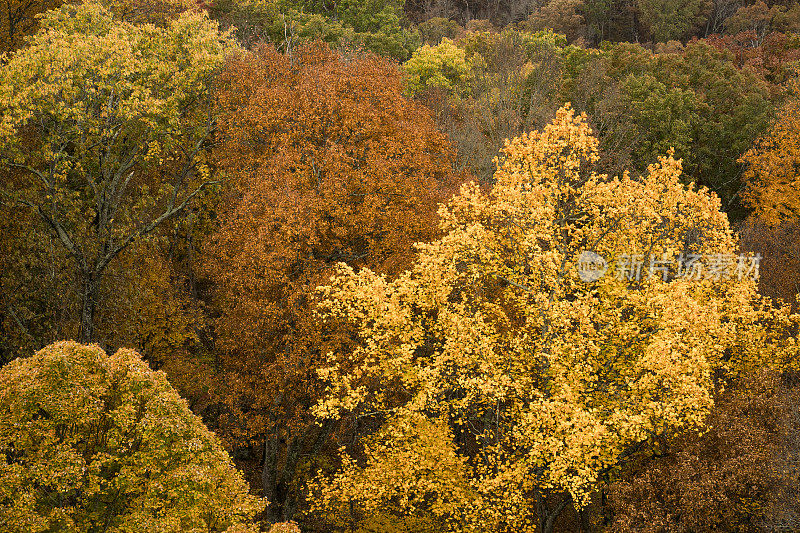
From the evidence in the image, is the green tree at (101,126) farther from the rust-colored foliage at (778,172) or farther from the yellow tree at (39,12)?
the rust-colored foliage at (778,172)

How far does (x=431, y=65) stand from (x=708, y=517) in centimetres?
4974

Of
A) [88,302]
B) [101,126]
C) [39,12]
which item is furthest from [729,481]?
[39,12]

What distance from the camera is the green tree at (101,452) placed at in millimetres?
15484

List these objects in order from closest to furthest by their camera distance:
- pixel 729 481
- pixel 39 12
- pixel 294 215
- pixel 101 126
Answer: pixel 729 481, pixel 294 215, pixel 101 126, pixel 39 12

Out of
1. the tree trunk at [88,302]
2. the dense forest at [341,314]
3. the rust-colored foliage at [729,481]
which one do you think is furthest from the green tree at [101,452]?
the rust-colored foliage at [729,481]

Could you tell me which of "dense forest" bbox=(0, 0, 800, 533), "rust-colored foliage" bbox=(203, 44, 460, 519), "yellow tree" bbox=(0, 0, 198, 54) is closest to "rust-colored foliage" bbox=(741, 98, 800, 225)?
"dense forest" bbox=(0, 0, 800, 533)

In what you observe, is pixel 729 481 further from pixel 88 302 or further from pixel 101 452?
pixel 88 302

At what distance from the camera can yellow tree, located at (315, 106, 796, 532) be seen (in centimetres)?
2062

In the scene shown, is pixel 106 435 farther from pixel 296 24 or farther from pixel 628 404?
pixel 296 24

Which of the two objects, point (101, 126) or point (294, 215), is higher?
point (101, 126)

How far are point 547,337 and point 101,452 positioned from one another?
14.4 meters

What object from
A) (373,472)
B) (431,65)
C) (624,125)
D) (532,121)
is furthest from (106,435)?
(431,65)

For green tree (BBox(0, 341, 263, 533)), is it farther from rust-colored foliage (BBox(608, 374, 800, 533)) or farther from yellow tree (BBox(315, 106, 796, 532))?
rust-colored foliage (BBox(608, 374, 800, 533))

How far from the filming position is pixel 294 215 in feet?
87.2
